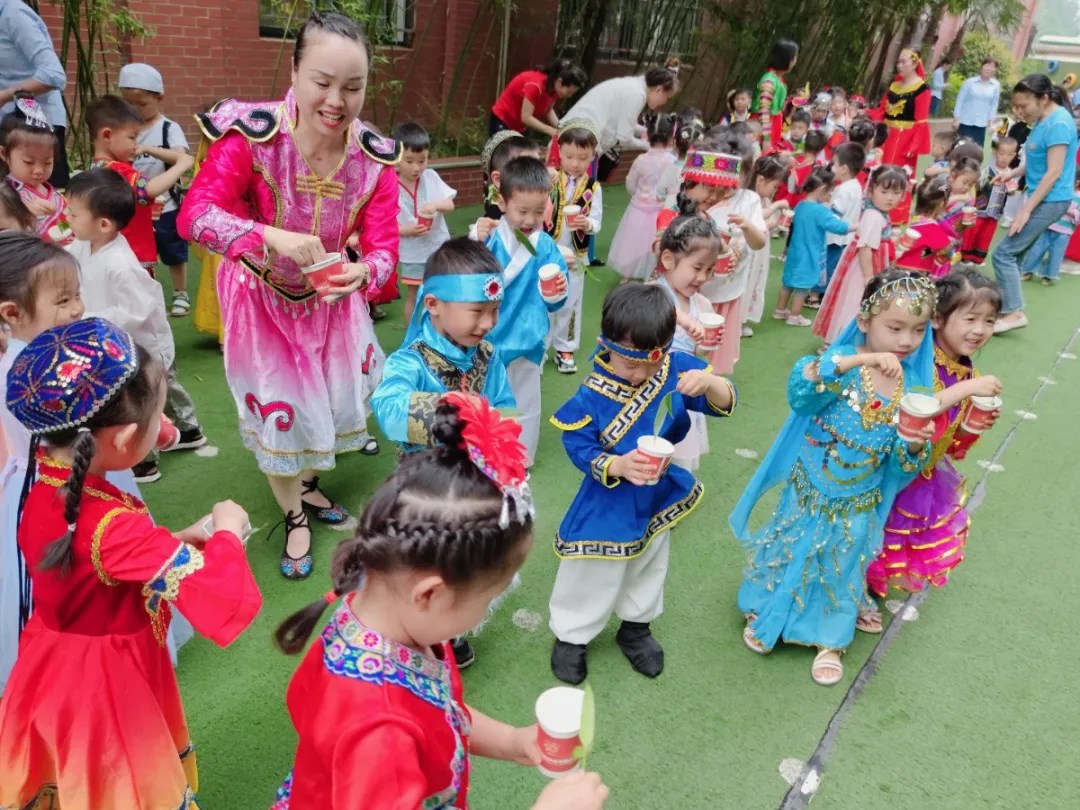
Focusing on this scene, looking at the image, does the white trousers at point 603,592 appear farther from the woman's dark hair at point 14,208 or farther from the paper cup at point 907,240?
the paper cup at point 907,240

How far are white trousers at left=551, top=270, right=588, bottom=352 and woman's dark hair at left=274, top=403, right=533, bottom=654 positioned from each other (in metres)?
3.45

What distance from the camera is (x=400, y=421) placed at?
1.97 meters

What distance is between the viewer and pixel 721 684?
8.21 feet

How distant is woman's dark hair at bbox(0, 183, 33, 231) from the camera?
274cm

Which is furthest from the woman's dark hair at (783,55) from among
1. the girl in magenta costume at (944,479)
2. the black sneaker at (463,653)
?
the black sneaker at (463,653)

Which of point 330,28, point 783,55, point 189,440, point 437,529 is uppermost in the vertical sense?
point 330,28

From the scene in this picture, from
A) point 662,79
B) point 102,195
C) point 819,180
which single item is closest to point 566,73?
point 662,79

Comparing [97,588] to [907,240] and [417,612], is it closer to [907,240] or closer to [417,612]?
[417,612]

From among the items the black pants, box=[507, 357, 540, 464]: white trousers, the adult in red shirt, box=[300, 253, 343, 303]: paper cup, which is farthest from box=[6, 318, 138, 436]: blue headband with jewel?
the adult in red shirt

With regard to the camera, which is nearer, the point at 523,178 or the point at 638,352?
the point at 638,352

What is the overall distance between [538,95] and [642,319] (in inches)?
185

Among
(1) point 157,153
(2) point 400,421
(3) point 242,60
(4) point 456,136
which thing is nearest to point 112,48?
(3) point 242,60

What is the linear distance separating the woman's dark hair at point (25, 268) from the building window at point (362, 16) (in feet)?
11.5

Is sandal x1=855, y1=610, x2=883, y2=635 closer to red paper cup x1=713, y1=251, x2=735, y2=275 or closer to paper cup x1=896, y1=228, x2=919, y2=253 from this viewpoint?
red paper cup x1=713, y1=251, x2=735, y2=275
